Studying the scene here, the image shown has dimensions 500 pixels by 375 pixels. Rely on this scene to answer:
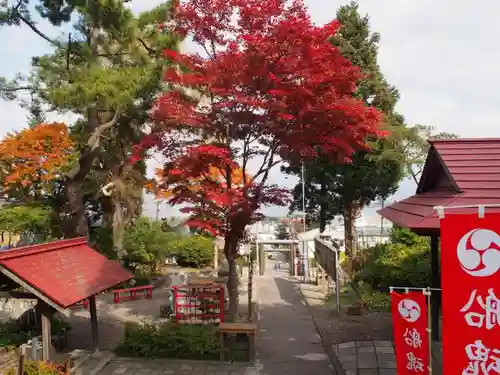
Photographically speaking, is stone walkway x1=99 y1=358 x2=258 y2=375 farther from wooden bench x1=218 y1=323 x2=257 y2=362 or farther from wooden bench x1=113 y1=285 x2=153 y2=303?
wooden bench x1=113 y1=285 x2=153 y2=303

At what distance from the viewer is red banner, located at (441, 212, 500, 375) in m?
4.73

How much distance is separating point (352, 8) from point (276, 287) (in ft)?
57.8

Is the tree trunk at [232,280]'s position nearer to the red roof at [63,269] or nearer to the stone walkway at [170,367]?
the stone walkway at [170,367]

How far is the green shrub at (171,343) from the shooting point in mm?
10438

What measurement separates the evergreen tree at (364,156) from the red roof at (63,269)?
15257 millimetres

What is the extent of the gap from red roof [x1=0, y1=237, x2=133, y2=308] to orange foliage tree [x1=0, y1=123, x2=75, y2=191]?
11.2 metres

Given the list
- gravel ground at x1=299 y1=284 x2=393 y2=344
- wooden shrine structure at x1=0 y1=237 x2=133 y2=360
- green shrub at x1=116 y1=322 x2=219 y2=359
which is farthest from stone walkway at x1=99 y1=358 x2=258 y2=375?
gravel ground at x1=299 y1=284 x2=393 y2=344

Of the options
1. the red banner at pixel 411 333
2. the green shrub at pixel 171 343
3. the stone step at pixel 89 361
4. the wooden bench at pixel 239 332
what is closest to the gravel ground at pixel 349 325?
the wooden bench at pixel 239 332

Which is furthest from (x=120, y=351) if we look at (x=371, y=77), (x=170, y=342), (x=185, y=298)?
(x=371, y=77)

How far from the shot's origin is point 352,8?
27.2 meters

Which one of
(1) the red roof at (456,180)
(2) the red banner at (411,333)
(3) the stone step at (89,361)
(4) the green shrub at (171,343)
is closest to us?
(2) the red banner at (411,333)

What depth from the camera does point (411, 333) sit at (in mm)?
6414

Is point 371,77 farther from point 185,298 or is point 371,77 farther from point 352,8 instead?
point 185,298

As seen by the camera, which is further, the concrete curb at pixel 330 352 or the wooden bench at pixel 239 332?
the wooden bench at pixel 239 332
